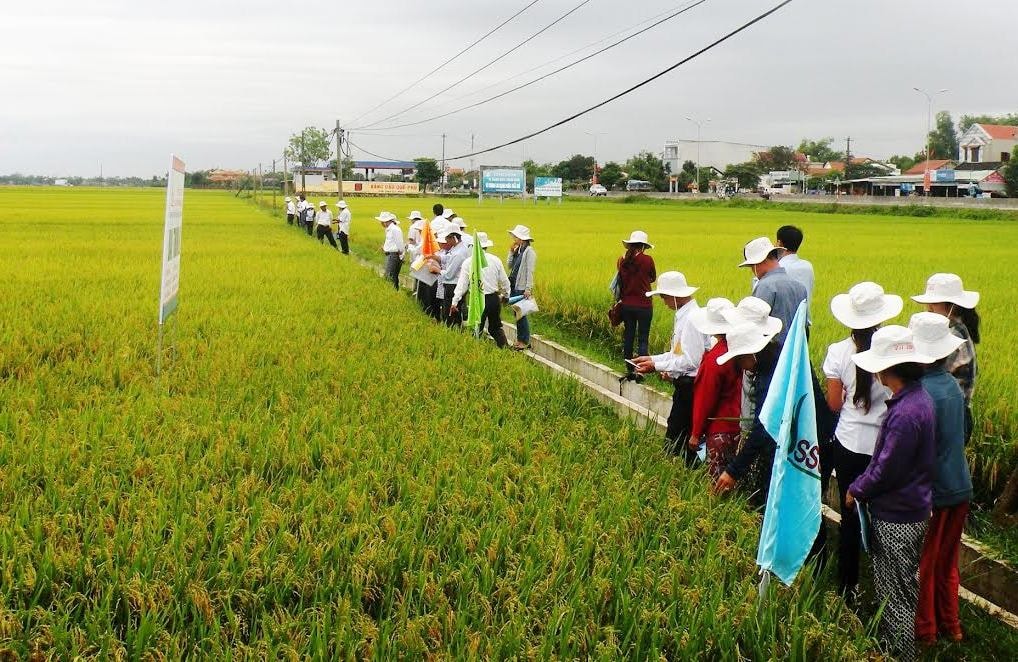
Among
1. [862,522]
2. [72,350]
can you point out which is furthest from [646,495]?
[72,350]

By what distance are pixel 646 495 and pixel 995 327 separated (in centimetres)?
621

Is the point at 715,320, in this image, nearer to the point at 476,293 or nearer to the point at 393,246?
the point at 476,293

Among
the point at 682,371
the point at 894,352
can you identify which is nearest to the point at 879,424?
the point at 894,352

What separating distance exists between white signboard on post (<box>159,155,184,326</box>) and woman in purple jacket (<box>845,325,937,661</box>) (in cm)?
464

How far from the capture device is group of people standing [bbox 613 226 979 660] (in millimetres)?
3373

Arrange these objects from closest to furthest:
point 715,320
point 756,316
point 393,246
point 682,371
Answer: point 756,316 < point 715,320 < point 682,371 < point 393,246

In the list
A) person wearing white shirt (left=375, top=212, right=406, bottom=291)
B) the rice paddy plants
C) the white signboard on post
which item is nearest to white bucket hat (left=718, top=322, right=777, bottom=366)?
the rice paddy plants

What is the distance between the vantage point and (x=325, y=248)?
2023cm

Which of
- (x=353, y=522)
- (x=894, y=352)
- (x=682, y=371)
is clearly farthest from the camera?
(x=682, y=371)

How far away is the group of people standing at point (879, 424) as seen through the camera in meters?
3.37

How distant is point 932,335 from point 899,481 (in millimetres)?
566

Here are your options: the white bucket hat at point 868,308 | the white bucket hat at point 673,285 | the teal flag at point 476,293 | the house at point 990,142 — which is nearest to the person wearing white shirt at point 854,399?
the white bucket hat at point 868,308

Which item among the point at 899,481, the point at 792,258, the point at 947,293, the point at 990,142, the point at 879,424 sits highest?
the point at 990,142

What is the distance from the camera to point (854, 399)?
3.88 metres
